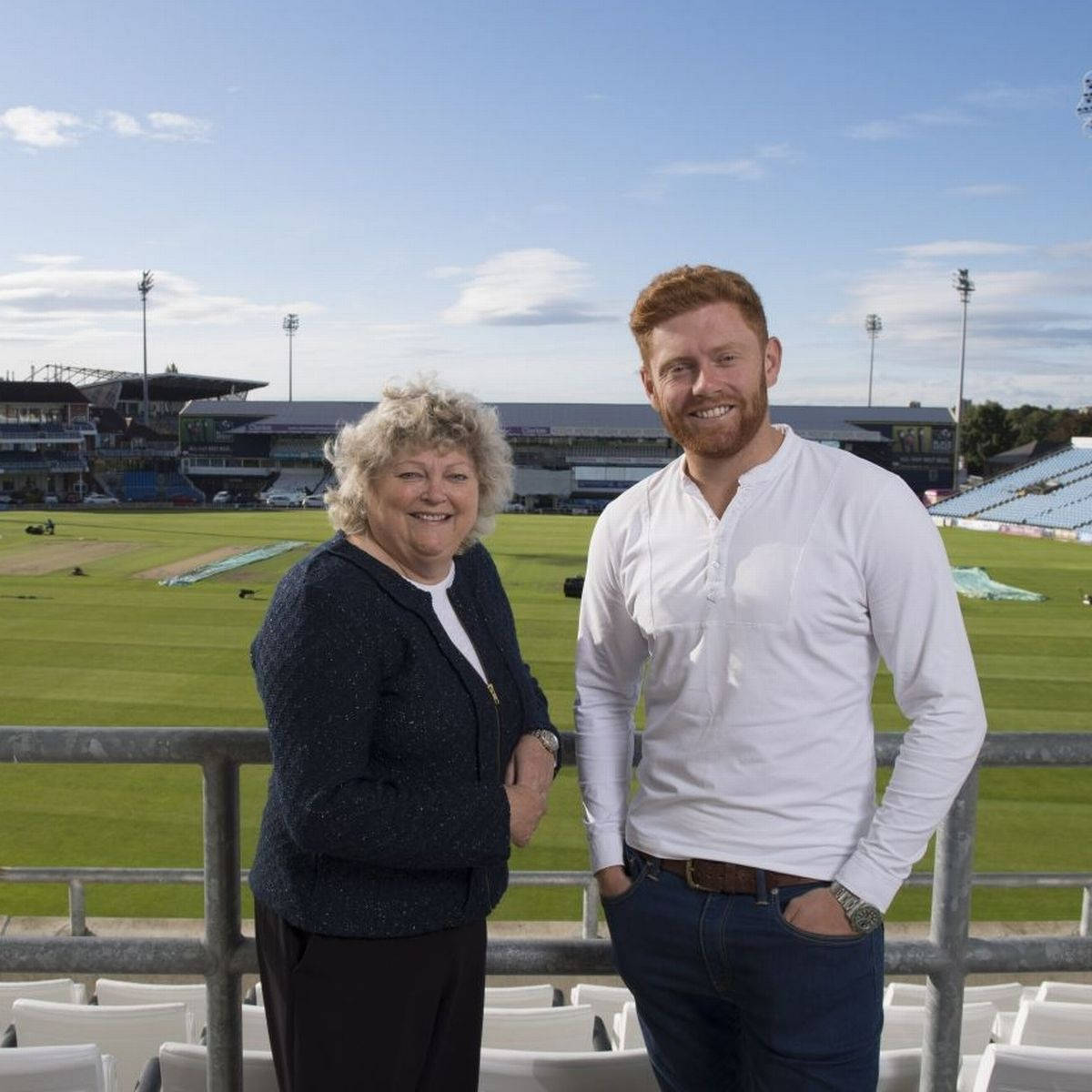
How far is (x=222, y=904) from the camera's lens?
2.20m

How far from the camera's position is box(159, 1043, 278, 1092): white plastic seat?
2.30 m

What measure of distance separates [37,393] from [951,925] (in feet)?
297

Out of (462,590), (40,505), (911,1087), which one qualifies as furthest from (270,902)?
(40,505)

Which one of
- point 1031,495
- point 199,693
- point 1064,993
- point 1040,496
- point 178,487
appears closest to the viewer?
point 1064,993

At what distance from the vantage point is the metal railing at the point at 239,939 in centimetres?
212

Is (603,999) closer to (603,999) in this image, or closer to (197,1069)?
(603,999)

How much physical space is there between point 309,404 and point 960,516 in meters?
53.6

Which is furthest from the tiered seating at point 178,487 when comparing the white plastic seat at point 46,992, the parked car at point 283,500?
the white plastic seat at point 46,992

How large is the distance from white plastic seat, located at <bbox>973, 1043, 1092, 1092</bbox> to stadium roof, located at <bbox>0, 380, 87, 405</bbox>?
8940cm

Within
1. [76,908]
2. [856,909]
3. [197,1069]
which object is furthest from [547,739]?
[76,908]

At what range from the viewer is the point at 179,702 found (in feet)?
50.7

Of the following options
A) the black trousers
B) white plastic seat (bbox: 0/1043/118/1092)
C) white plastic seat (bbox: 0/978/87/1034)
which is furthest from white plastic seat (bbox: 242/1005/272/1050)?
white plastic seat (bbox: 0/978/87/1034)

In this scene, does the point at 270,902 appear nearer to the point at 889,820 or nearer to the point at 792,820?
the point at 792,820

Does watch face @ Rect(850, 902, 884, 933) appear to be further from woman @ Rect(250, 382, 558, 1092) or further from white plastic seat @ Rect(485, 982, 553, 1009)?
white plastic seat @ Rect(485, 982, 553, 1009)
